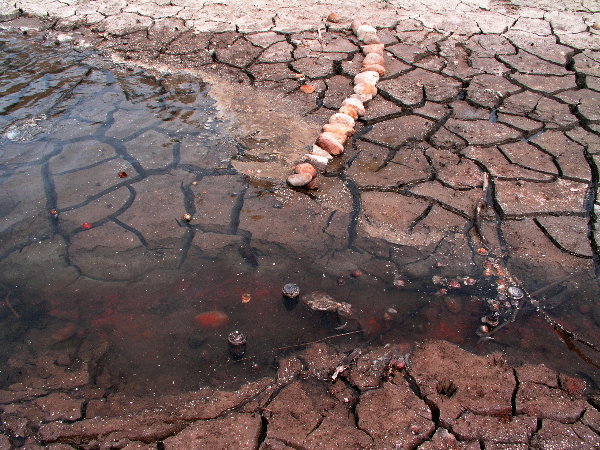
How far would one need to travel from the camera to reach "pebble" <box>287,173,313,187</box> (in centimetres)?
315

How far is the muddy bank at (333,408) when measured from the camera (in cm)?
188

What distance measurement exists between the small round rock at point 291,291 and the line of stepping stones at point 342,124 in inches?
33.7

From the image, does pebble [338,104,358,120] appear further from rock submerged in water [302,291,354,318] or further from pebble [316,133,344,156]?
rock submerged in water [302,291,354,318]

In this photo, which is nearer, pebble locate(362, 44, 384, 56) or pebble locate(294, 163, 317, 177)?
pebble locate(294, 163, 317, 177)

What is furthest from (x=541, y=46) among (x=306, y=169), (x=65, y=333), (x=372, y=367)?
(x=65, y=333)

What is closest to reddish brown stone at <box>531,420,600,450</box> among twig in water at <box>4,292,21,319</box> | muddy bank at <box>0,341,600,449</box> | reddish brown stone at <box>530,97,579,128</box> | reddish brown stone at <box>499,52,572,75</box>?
muddy bank at <box>0,341,600,449</box>

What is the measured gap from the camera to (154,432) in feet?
6.30

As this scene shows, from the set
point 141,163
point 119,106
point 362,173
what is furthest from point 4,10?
point 362,173

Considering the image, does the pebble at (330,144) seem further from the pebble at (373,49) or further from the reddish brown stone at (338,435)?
the reddish brown stone at (338,435)

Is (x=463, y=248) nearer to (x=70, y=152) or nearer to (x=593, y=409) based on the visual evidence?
(x=593, y=409)

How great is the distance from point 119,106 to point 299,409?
302 cm

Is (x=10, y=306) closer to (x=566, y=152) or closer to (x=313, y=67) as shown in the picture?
(x=313, y=67)

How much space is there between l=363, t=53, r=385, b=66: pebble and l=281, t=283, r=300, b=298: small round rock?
276 cm

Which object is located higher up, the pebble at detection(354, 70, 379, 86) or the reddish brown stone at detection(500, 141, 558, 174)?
the pebble at detection(354, 70, 379, 86)
